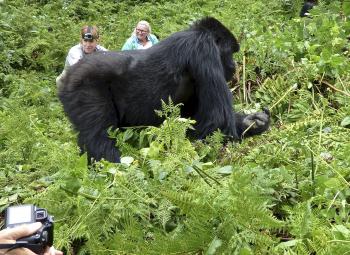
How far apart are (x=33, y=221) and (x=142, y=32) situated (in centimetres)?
510

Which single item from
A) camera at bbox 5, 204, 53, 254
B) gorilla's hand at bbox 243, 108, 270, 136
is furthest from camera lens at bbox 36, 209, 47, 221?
gorilla's hand at bbox 243, 108, 270, 136

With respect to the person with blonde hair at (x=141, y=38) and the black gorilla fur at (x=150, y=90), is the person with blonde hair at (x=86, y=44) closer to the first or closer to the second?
the person with blonde hair at (x=141, y=38)

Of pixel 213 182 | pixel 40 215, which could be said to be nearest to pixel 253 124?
pixel 213 182

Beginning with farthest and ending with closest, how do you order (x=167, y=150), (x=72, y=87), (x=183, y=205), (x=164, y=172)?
(x=72, y=87) → (x=167, y=150) → (x=164, y=172) → (x=183, y=205)

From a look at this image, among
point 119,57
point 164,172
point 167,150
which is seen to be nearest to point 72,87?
Answer: point 119,57

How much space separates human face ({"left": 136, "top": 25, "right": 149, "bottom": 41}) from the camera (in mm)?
6505

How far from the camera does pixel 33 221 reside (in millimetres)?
1605

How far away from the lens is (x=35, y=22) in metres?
8.82

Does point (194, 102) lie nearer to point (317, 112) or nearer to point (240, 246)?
point (317, 112)

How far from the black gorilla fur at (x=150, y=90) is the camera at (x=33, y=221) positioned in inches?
70.7

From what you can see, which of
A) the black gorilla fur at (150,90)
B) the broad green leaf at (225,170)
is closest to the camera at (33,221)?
the broad green leaf at (225,170)

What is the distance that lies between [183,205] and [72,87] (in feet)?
6.55

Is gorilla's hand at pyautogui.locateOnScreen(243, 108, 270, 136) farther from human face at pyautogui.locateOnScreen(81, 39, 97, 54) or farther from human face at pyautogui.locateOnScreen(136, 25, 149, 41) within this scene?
human face at pyautogui.locateOnScreen(136, 25, 149, 41)

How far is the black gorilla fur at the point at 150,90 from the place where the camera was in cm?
352
